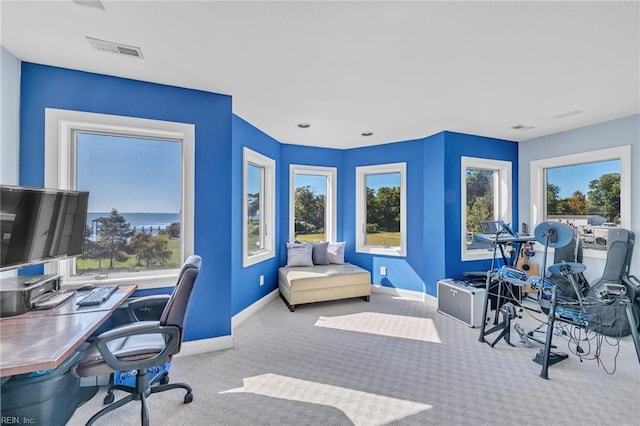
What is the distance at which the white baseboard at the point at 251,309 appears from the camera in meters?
3.29

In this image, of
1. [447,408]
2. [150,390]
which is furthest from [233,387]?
[447,408]

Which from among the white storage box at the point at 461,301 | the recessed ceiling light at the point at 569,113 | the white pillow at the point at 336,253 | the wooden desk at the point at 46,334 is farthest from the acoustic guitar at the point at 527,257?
the wooden desk at the point at 46,334

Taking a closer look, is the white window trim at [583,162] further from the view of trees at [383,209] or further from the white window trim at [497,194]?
the view of trees at [383,209]

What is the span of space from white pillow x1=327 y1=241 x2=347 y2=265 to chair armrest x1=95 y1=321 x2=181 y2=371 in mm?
3143

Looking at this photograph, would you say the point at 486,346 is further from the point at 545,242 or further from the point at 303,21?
the point at 303,21

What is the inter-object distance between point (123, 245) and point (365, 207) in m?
3.62

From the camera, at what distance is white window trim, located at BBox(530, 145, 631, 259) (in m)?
3.38

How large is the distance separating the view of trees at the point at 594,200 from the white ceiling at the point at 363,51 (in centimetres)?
95

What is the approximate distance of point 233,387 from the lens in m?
2.14

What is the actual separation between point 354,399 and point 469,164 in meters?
3.67

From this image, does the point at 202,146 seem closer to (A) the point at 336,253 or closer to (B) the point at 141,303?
(B) the point at 141,303

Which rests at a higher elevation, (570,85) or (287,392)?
(570,85)

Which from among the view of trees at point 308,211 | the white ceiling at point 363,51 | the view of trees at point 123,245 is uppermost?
the white ceiling at point 363,51

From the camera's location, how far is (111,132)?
2.48 m
